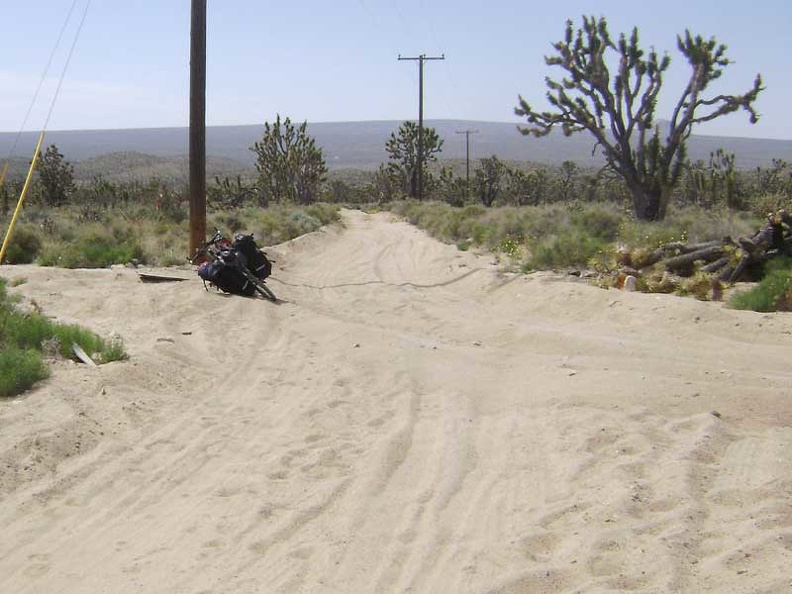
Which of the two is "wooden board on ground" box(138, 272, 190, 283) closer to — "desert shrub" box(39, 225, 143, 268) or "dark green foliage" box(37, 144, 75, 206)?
"desert shrub" box(39, 225, 143, 268)

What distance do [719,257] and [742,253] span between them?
2.34ft

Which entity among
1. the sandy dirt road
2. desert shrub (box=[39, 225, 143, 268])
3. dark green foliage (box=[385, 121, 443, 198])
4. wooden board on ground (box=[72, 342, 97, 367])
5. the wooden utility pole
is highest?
dark green foliage (box=[385, 121, 443, 198])

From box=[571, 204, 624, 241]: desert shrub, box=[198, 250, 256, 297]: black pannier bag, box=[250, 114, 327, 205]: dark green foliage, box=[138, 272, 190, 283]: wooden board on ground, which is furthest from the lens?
box=[250, 114, 327, 205]: dark green foliage

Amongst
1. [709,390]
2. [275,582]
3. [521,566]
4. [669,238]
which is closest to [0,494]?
[275,582]

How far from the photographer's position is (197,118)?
14.1 meters

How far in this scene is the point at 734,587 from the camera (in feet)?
11.9

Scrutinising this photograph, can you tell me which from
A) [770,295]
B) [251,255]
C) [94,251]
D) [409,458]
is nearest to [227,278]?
[251,255]

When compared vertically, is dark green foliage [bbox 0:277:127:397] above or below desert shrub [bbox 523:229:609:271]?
below

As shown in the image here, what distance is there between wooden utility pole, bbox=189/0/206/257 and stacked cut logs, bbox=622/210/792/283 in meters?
8.39

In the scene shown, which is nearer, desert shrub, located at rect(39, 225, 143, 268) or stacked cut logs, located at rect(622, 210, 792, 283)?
stacked cut logs, located at rect(622, 210, 792, 283)

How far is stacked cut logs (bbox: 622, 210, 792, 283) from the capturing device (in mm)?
11055

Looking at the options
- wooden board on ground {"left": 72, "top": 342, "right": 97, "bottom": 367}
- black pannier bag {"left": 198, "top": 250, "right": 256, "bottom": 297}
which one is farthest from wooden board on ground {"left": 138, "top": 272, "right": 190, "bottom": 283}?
wooden board on ground {"left": 72, "top": 342, "right": 97, "bottom": 367}

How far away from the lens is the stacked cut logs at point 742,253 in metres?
11.1

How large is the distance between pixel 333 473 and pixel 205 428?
1385mm
